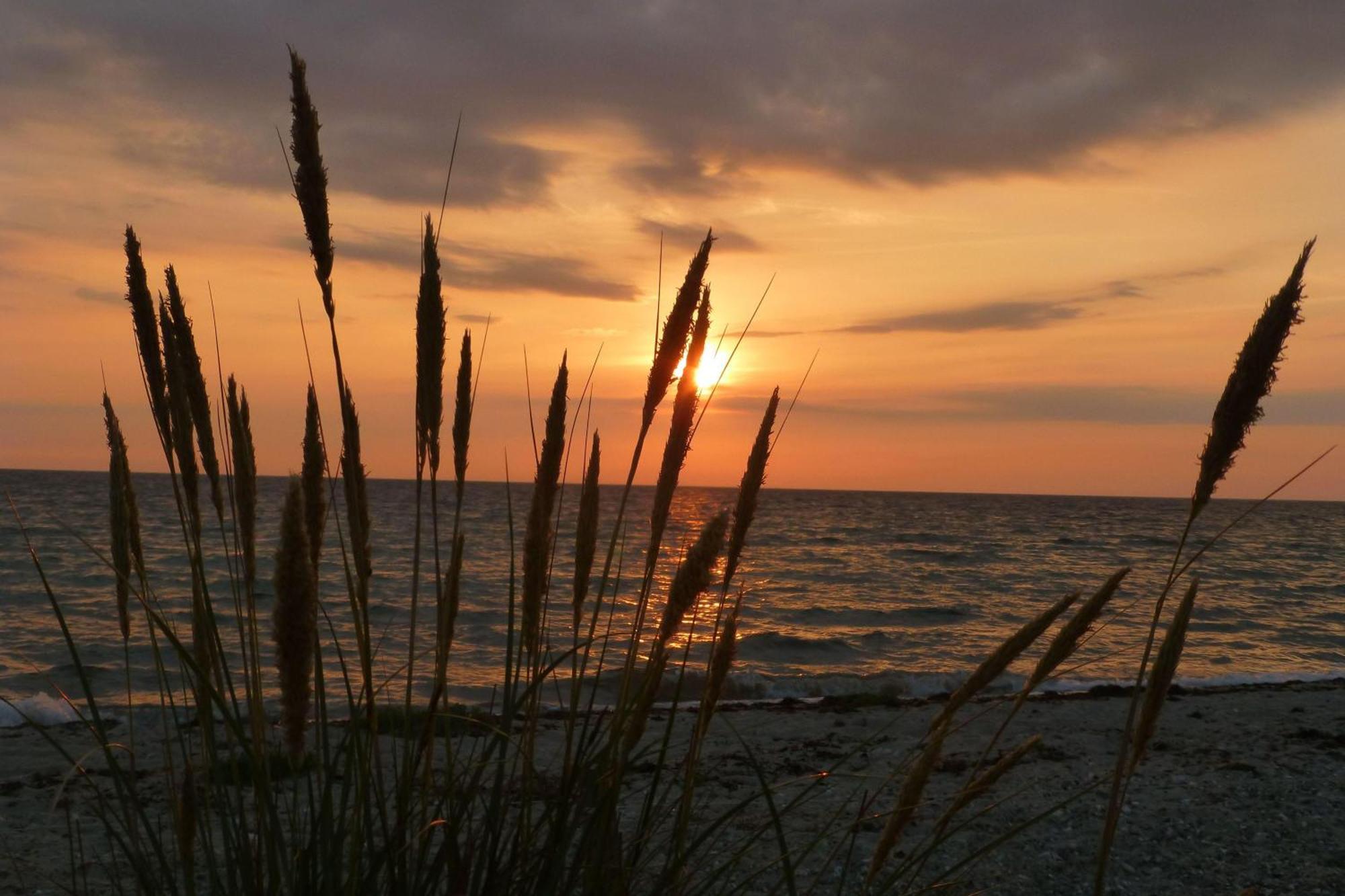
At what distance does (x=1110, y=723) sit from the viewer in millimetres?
8586

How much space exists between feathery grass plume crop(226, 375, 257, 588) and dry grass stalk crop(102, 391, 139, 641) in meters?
0.22

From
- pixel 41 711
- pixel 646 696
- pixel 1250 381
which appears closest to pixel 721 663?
pixel 646 696

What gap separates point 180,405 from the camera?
1651 mm

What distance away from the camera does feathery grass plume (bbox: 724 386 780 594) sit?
185 centimetres

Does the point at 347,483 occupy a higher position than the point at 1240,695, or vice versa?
the point at 347,483

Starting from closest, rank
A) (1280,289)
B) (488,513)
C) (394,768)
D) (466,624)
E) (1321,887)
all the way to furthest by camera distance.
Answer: (1280,289)
(394,768)
(1321,887)
(466,624)
(488,513)

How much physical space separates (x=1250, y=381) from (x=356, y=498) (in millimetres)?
1312

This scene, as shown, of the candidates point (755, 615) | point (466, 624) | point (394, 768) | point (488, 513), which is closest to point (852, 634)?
point (755, 615)

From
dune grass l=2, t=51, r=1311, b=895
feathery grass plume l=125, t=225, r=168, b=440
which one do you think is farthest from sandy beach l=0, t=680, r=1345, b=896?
feathery grass plume l=125, t=225, r=168, b=440

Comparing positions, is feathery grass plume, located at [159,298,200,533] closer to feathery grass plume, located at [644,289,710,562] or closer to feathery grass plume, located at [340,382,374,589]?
feathery grass plume, located at [340,382,374,589]

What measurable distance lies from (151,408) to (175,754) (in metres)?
5.57

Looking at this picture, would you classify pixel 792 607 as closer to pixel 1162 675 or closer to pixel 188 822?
pixel 188 822

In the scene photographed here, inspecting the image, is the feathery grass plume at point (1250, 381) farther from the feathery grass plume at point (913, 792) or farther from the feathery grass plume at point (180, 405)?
the feathery grass plume at point (180, 405)

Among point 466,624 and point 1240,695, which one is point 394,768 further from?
point 466,624
